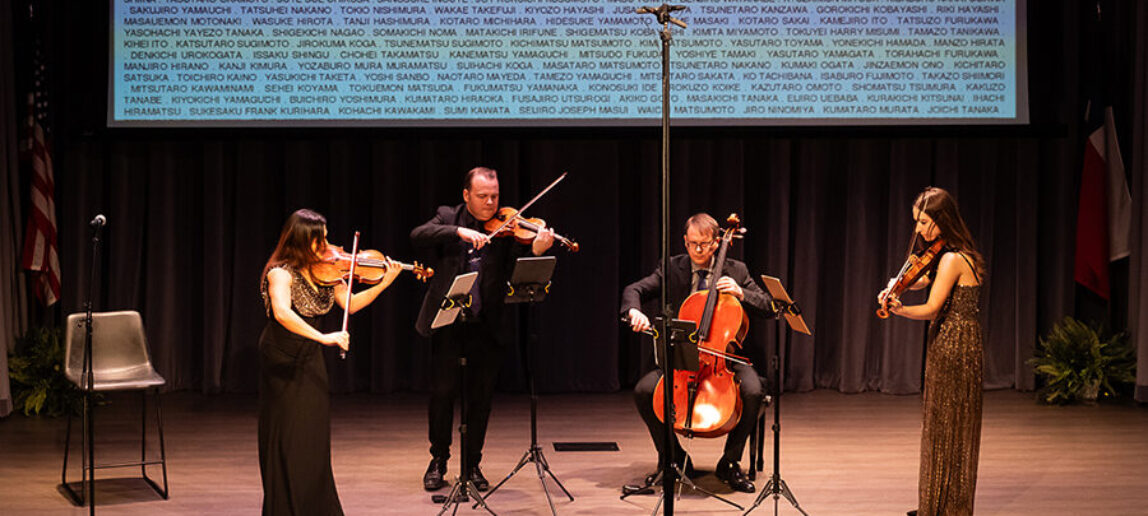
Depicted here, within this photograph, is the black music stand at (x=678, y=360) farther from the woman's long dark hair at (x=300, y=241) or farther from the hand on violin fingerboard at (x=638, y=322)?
the woman's long dark hair at (x=300, y=241)

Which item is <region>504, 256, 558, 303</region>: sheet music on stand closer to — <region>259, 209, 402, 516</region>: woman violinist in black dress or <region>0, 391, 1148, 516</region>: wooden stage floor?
<region>259, 209, 402, 516</region>: woman violinist in black dress

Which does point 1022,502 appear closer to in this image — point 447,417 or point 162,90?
point 447,417

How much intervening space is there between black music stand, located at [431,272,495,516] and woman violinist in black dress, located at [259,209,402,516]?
0.39 m

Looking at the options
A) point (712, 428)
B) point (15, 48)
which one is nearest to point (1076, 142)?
point (712, 428)

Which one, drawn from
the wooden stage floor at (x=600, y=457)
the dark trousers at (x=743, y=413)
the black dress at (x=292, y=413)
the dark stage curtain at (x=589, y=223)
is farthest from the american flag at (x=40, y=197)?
the dark trousers at (x=743, y=413)

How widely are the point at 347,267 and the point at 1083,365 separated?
5.07 meters

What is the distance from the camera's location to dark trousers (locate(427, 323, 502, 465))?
527 cm

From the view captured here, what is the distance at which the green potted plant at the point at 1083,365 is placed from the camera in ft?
24.1

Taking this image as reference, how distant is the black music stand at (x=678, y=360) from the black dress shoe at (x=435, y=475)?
0.84 m

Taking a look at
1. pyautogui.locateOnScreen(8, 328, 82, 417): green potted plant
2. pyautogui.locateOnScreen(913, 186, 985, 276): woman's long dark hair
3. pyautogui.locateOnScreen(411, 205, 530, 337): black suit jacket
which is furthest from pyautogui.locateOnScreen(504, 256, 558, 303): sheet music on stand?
→ pyautogui.locateOnScreen(8, 328, 82, 417): green potted plant

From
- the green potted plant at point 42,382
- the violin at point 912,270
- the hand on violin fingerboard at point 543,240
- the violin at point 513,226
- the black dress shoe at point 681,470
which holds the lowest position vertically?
the black dress shoe at point 681,470

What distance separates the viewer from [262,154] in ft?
25.0

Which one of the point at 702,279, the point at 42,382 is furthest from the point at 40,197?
the point at 702,279

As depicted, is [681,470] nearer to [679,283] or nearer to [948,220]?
[679,283]
